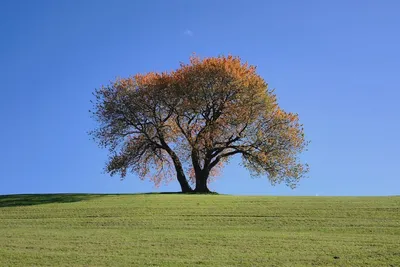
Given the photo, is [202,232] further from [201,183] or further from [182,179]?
[182,179]

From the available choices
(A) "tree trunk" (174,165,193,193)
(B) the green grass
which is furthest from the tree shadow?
(A) "tree trunk" (174,165,193,193)

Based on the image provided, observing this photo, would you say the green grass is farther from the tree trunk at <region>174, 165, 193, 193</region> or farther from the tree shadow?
the tree trunk at <region>174, 165, 193, 193</region>

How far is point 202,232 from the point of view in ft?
55.9

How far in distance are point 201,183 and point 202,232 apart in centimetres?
1877

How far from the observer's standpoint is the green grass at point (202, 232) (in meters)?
13.7

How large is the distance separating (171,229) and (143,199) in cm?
825

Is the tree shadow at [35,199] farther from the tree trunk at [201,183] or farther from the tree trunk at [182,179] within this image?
the tree trunk at [201,183]

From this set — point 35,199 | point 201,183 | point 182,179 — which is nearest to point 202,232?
point 35,199

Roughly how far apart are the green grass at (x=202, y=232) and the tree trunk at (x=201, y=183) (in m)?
9.74

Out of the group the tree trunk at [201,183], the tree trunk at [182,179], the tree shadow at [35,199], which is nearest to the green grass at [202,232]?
the tree shadow at [35,199]

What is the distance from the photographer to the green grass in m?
13.7

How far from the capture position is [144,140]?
36562 mm

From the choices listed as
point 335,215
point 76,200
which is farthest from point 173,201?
point 335,215

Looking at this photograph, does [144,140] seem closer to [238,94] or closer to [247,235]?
[238,94]
